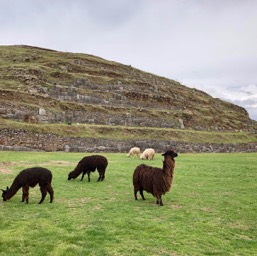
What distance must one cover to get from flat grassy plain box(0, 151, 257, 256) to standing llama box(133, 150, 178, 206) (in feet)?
1.68

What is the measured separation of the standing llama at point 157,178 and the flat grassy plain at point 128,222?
51 cm

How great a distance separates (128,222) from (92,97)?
1583 inches

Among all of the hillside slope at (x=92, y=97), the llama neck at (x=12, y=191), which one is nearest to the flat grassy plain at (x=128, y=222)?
the llama neck at (x=12, y=191)

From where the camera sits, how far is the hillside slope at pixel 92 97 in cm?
3975

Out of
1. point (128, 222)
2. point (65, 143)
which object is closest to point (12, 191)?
point (128, 222)

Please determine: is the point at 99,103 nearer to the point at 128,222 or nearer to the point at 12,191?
the point at 12,191

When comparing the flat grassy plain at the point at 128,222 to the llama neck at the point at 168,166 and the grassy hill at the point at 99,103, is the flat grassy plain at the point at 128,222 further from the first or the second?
the grassy hill at the point at 99,103

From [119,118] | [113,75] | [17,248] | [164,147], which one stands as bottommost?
[17,248]

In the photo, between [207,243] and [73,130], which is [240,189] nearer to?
[207,243]

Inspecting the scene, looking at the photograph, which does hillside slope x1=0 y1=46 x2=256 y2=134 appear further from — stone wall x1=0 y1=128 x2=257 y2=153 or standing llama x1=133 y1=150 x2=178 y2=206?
standing llama x1=133 y1=150 x2=178 y2=206

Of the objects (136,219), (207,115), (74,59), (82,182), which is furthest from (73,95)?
(136,219)

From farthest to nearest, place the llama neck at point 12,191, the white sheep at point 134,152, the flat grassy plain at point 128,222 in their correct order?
the white sheep at point 134,152 < the llama neck at point 12,191 < the flat grassy plain at point 128,222

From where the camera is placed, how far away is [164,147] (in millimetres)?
37781

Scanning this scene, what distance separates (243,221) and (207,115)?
51324mm
